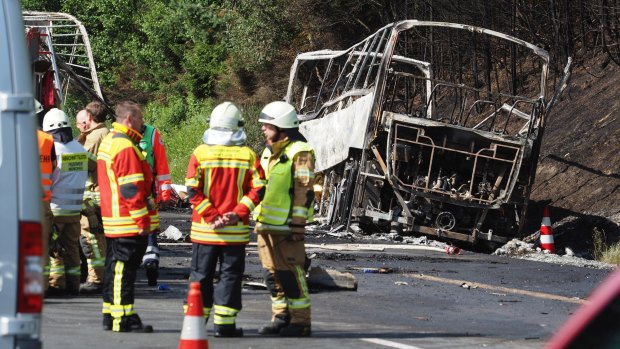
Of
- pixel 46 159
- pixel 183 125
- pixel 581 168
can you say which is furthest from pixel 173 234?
pixel 183 125

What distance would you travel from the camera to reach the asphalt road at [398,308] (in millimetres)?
8766

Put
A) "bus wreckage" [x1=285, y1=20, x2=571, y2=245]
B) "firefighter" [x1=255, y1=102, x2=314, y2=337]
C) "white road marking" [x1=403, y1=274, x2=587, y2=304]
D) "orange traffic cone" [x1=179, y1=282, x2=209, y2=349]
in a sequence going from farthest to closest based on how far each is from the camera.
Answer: "bus wreckage" [x1=285, y1=20, x2=571, y2=245]
"white road marking" [x1=403, y1=274, x2=587, y2=304]
"firefighter" [x1=255, y1=102, x2=314, y2=337]
"orange traffic cone" [x1=179, y1=282, x2=209, y2=349]

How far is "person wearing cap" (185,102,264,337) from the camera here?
8.77m

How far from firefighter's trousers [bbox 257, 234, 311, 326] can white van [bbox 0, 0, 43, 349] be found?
15.0 ft

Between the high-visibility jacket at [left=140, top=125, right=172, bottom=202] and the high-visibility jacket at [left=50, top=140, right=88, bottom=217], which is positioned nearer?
the high-visibility jacket at [left=50, top=140, right=88, bottom=217]

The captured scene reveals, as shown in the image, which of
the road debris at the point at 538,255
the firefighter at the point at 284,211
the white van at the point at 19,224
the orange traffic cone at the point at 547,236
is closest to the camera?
the white van at the point at 19,224

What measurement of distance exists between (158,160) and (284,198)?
8.54 ft

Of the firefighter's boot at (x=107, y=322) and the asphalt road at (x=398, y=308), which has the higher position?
the firefighter's boot at (x=107, y=322)

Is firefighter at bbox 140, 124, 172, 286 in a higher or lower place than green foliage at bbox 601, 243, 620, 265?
higher

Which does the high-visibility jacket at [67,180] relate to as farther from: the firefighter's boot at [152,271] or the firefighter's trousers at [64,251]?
the firefighter's boot at [152,271]

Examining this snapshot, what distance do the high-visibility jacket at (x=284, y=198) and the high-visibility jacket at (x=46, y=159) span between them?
204 centimetres

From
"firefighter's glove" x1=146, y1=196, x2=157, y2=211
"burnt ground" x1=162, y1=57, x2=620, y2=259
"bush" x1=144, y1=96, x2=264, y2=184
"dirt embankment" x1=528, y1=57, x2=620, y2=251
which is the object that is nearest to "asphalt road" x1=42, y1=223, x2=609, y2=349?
"firefighter's glove" x1=146, y1=196, x2=157, y2=211

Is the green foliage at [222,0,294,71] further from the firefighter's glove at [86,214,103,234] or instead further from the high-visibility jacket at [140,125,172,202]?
the firefighter's glove at [86,214,103,234]

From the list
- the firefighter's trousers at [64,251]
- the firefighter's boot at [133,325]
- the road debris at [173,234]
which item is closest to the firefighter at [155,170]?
the firefighter's trousers at [64,251]
